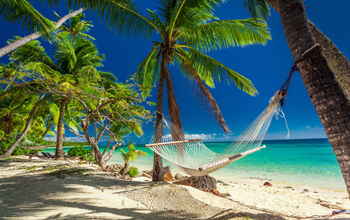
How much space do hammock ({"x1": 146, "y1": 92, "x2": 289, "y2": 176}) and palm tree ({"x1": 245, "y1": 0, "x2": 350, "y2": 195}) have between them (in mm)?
365

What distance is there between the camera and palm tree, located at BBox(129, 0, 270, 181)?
105 inches

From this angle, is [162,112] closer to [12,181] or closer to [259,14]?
[259,14]

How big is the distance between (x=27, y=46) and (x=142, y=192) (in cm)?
485

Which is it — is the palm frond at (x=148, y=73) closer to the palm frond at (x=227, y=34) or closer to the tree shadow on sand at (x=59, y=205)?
the palm frond at (x=227, y=34)

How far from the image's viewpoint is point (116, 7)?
2.46m

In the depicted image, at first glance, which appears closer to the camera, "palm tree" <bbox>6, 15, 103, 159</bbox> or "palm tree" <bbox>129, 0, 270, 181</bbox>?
"palm tree" <bbox>129, 0, 270, 181</bbox>

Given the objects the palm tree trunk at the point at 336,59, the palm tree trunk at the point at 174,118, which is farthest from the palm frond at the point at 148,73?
the palm tree trunk at the point at 336,59

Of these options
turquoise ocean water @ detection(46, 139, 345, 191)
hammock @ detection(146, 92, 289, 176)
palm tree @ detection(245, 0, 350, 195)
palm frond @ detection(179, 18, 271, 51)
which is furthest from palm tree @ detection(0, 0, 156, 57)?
turquoise ocean water @ detection(46, 139, 345, 191)

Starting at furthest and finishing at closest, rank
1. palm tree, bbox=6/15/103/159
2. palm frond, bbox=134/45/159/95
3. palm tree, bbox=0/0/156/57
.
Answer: palm tree, bbox=6/15/103/159 < palm frond, bbox=134/45/159/95 < palm tree, bbox=0/0/156/57

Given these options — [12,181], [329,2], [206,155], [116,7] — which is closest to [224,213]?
[206,155]

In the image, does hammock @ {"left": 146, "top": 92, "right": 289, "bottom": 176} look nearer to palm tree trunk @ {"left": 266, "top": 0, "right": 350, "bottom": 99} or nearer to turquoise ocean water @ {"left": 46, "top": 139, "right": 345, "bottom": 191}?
palm tree trunk @ {"left": 266, "top": 0, "right": 350, "bottom": 99}

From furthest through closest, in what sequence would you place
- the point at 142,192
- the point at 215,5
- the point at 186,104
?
the point at 186,104
the point at 215,5
the point at 142,192

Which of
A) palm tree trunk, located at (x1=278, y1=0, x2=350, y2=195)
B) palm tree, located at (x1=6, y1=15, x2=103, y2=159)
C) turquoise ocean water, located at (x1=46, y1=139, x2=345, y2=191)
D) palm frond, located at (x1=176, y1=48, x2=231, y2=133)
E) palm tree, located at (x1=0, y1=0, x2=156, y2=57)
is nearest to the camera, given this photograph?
palm tree trunk, located at (x1=278, y1=0, x2=350, y2=195)

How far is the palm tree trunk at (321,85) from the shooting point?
1.05 meters
